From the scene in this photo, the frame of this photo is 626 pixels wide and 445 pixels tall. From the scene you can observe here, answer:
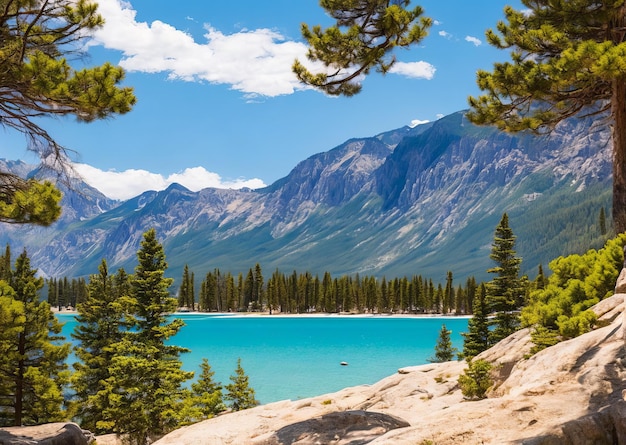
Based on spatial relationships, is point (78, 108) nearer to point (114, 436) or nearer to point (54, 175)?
point (54, 175)

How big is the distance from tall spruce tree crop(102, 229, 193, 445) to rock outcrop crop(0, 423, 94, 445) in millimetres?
7315

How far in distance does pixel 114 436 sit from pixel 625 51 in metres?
28.6

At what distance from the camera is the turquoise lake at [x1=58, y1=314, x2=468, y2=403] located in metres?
50.0

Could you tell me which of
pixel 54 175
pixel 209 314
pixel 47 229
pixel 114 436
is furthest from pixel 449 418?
pixel 209 314

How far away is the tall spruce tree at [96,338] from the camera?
2983 cm

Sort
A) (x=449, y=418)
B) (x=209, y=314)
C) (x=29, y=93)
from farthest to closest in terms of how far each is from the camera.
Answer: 1. (x=209, y=314)
2. (x=29, y=93)
3. (x=449, y=418)

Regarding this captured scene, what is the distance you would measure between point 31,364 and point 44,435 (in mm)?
11032

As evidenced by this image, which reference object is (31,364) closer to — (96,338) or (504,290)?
(96,338)

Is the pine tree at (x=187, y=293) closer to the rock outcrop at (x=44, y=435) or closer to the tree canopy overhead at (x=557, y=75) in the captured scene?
the rock outcrop at (x=44, y=435)

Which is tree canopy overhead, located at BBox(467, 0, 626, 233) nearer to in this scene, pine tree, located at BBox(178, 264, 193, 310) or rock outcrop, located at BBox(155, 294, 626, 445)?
rock outcrop, located at BBox(155, 294, 626, 445)

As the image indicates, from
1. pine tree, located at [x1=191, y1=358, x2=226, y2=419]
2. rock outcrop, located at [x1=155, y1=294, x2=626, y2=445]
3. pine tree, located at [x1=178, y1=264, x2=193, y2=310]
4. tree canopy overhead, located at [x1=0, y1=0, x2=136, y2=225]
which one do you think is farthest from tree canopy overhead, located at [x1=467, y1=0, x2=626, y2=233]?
pine tree, located at [x1=178, y1=264, x2=193, y2=310]

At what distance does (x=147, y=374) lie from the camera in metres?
25.7

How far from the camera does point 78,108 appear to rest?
1252 cm

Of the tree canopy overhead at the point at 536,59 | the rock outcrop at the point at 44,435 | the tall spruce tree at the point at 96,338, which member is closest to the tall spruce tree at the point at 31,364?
the tall spruce tree at the point at 96,338
